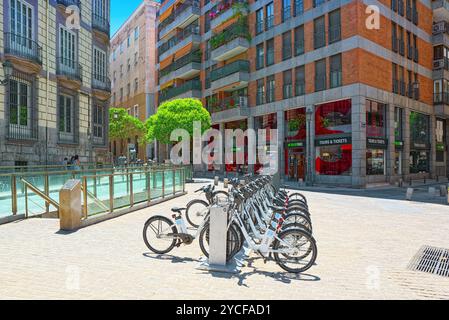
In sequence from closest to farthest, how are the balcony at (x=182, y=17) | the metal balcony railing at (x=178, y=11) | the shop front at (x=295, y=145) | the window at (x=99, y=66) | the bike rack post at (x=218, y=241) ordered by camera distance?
the bike rack post at (x=218, y=241), the window at (x=99, y=66), the shop front at (x=295, y=145), the balcony at (x=182, y=17), the metal balcony railing at (x=178, y=11)

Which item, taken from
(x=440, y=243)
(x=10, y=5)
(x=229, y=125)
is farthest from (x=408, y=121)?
(x=10, y=5)

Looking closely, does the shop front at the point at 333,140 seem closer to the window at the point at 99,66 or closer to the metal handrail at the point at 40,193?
the window at the point at 99,66

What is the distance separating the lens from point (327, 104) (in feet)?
82.0

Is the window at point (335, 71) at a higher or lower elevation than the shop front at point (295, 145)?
higher

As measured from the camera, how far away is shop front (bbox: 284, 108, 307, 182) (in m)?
27.2

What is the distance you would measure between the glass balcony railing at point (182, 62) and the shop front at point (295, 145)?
1617 cm

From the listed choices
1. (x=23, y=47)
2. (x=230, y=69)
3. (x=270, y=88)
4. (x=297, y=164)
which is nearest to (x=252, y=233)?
(x=23, y=47)

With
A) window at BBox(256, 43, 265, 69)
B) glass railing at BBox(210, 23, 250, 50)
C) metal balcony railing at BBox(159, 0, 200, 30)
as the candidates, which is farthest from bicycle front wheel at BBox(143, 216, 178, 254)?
metal balcony railing at BBox(159, 0, 200, 30)

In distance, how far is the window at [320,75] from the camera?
979 inches

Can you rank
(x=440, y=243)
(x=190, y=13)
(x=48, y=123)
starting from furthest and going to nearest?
(x=190, y=13) → (x=48, y=123) → (x=440, y=243)

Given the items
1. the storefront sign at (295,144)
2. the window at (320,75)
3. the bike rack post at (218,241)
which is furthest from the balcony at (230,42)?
the bike rack post at (218,241)

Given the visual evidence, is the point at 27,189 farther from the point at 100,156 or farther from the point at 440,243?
the point at 100,156

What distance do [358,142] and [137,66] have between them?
139 feet

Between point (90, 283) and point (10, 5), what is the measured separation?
18.4m
